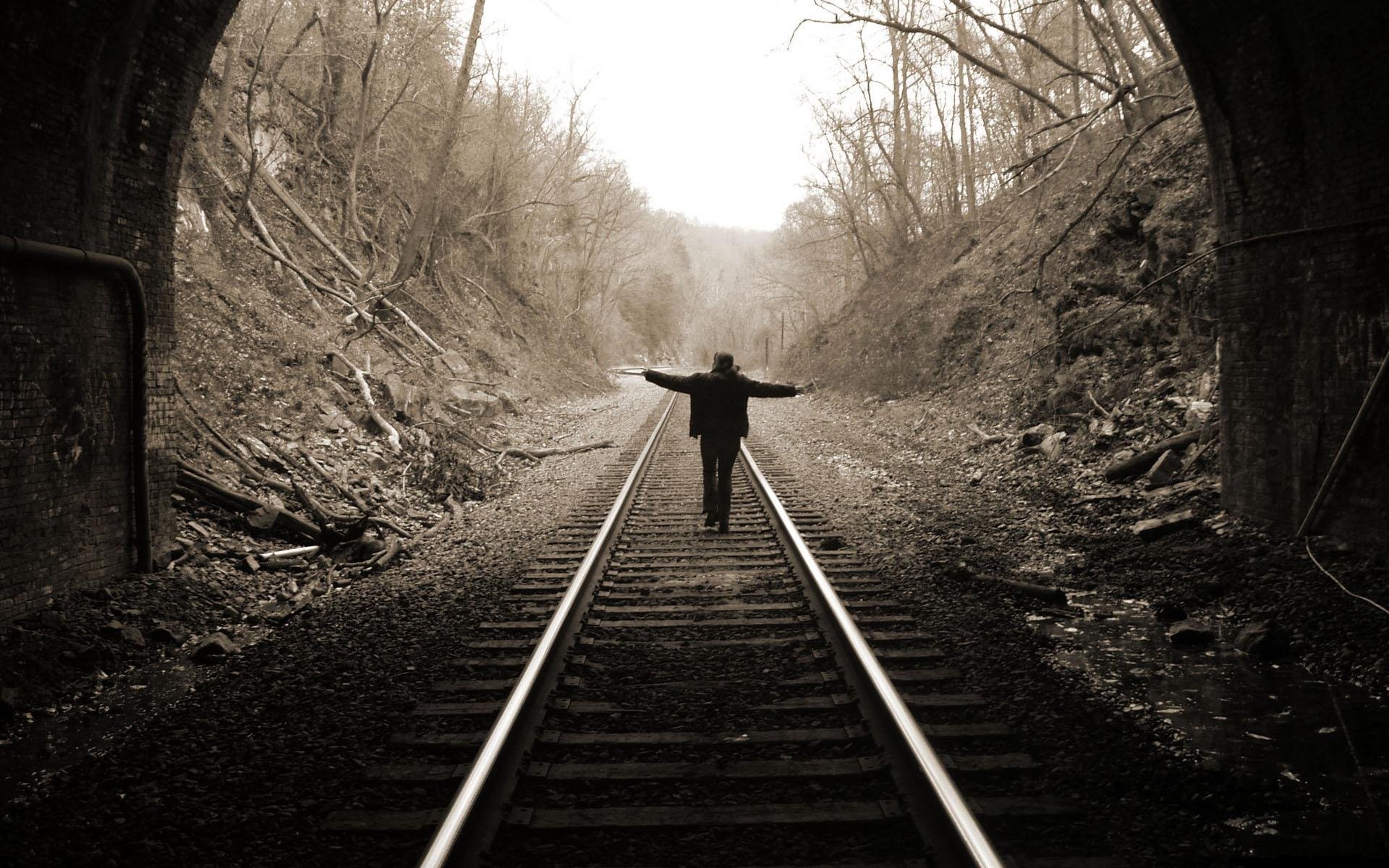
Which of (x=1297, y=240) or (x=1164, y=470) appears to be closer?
(x=1297, y=240)

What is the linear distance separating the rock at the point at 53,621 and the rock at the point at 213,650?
0.77m

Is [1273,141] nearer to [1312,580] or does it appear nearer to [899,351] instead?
[1312,580]

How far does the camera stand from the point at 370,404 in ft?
38.3

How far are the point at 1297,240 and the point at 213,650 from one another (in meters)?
7.75

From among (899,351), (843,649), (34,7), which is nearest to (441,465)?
(34,7)

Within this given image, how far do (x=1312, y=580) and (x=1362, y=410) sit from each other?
1133 millimetres

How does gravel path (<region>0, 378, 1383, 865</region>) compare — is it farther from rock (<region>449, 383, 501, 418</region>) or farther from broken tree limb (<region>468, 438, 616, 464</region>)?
rock (<region>449, 383, 501, 418</region>)

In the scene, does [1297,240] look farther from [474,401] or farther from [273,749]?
[474,401]

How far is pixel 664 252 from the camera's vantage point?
6625 cm

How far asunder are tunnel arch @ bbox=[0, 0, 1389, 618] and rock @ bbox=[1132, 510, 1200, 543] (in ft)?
1.13

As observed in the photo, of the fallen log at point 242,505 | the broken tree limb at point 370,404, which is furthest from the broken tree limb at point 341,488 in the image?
the broken tree limb at point 370,404

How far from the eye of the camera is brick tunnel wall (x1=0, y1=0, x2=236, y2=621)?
4.92 m

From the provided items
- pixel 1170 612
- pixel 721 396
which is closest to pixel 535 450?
pixel 721 396

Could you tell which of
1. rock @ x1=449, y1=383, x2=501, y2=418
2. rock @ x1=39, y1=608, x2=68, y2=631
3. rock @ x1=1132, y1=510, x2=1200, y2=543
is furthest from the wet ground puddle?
rock @ x1=449, y1=383, x2=501, y2=418
